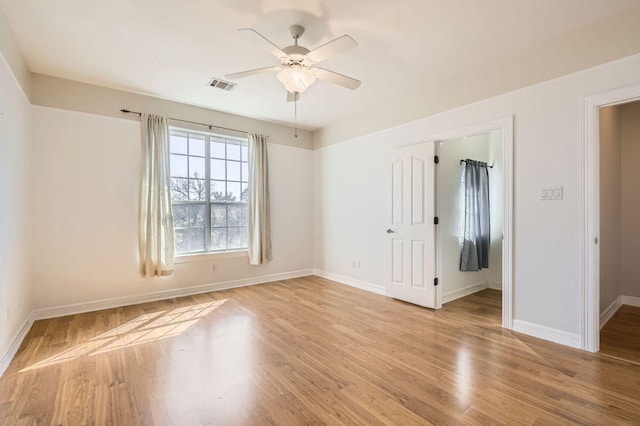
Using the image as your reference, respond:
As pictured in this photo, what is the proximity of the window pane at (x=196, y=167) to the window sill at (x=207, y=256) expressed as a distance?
1243mm

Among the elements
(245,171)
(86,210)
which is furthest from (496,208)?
(86,210)

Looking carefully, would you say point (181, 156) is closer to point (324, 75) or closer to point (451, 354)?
point (324, 75)

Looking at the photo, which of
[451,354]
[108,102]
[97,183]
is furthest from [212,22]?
[451,354]

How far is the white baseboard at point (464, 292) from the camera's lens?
4.14m

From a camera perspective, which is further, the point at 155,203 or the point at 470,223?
the point at 470,223

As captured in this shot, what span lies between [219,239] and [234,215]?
47 centimetres

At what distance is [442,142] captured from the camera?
394 cm

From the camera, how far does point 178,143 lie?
15.0ft

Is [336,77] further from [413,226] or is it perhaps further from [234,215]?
[234,215]

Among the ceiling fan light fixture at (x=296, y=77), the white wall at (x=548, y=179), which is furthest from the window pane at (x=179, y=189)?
the white wall at (x=548, y=179)

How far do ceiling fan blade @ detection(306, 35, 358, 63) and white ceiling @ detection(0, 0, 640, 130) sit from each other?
284mm

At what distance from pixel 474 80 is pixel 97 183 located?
15.8ft

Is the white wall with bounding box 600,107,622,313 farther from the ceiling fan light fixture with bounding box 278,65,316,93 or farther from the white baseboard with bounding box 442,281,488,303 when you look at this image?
the ceiling fan light fixture with bounding box 278,65,316,93

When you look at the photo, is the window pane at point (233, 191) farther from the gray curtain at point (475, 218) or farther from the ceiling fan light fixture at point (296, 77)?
the gray curtain at point (475, 218)
